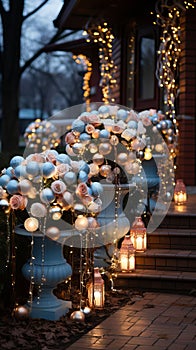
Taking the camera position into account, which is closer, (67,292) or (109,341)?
(109,341)

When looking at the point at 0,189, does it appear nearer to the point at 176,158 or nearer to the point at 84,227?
the point at 84,227

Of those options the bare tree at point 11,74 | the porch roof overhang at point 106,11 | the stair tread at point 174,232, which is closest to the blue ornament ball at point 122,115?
the stair tread at point 174,232

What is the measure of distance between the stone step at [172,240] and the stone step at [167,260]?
17cm

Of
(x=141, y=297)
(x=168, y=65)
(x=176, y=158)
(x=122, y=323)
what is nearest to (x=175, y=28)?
(x=168, y=65)

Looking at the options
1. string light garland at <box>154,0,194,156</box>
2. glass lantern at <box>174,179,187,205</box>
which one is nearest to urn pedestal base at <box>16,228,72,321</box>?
glass lantern at <box>174,179,187,205</box>

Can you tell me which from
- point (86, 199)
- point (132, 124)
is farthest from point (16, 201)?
point (132, 124)

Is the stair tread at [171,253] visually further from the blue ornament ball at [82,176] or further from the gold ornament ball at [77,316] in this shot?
the blue ornament ball at [82,176]

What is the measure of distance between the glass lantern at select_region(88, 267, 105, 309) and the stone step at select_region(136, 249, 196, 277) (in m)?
1.10

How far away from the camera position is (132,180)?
6.98 m

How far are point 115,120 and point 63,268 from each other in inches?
89.3

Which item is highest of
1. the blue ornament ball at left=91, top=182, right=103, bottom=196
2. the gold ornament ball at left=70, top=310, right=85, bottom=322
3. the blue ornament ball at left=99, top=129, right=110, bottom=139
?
the blue ornament ball at left=99, top=129, right=110, bottom=139

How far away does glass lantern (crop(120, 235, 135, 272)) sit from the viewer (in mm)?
6027

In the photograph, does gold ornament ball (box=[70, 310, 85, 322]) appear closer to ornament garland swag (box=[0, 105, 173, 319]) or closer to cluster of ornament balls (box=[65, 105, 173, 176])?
ornament garland swag (box=[0, 105, 173, 319])

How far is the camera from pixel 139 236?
632 cm
